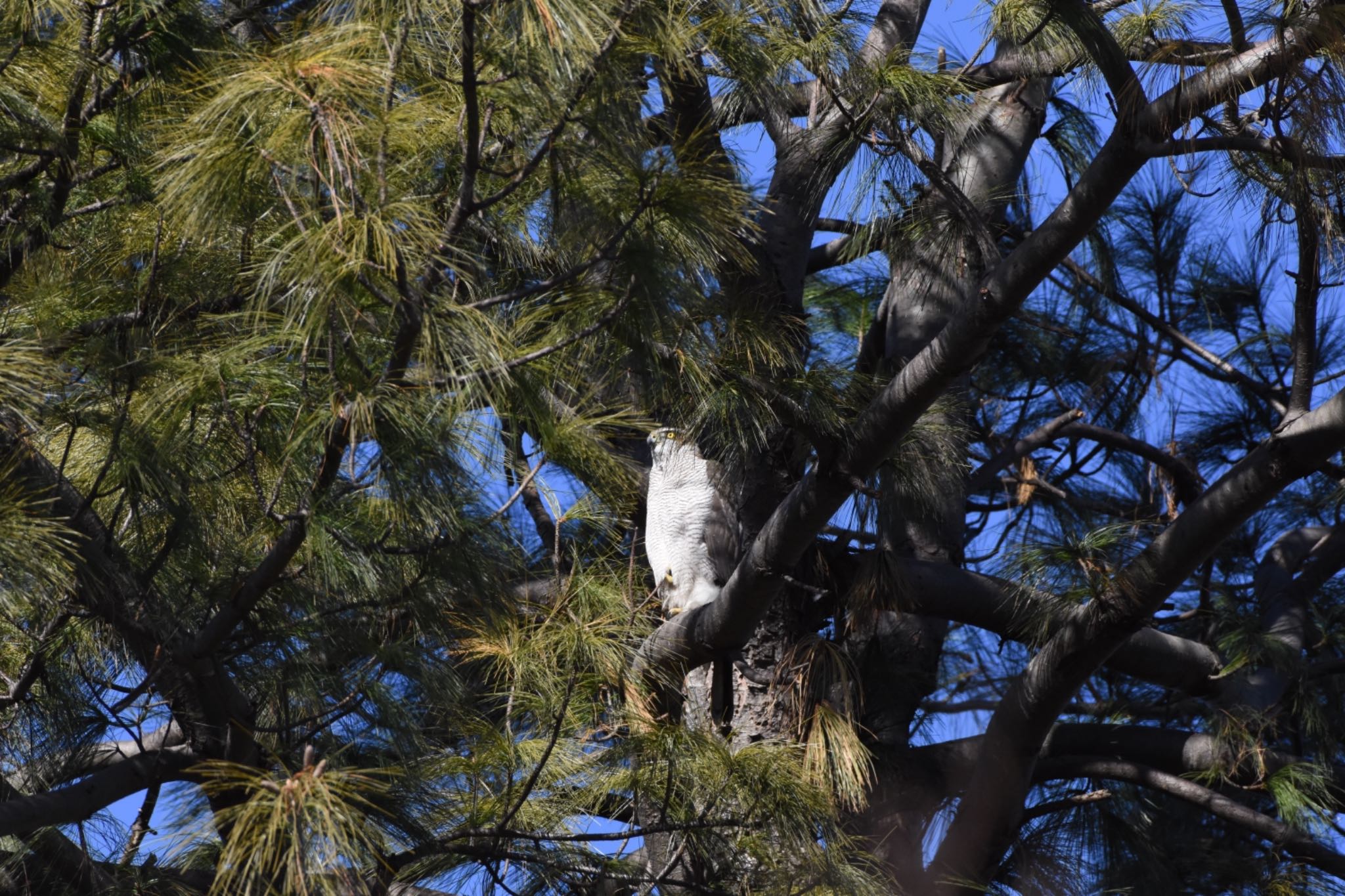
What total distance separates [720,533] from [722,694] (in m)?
0.30

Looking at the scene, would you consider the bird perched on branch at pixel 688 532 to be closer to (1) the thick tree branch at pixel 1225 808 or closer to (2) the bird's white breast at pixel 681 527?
(2) the bird's white breast at pixel 681 527

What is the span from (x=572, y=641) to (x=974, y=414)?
160 cm

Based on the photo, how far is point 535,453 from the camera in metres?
1.79

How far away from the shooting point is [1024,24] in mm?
1720

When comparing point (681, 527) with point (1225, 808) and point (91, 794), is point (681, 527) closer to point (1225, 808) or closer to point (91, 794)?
point (1225, 808)

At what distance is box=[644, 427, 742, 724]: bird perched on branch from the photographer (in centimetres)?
230

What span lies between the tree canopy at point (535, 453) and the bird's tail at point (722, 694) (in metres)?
0.03

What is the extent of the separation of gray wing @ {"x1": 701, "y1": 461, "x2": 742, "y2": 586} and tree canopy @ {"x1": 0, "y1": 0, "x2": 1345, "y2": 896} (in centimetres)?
12

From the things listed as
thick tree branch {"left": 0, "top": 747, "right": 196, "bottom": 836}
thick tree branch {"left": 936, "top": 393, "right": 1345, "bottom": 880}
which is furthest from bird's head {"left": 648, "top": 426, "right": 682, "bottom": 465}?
thick tree branch {"left": 0, "top": 747, "right": 196, "bottom": 836}

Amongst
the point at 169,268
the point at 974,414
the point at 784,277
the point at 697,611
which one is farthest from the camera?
the point at 974,414

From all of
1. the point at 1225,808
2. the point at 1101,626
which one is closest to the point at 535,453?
the point at 1101,626

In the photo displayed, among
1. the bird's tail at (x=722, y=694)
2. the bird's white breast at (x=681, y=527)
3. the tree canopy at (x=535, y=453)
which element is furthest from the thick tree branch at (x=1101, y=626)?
the bird's white breast at (x=681, y=527)

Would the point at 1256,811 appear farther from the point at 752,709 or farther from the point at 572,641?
the point at 572,641

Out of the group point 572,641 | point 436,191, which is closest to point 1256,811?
point 572,641
